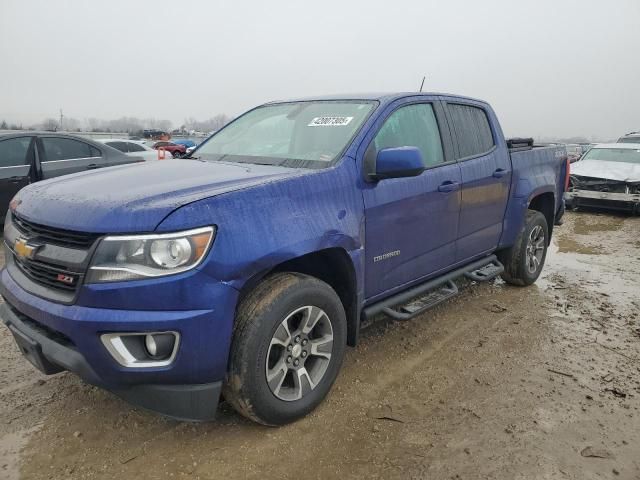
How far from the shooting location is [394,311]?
3.26 meters

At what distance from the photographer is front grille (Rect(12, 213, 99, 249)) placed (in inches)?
84.1

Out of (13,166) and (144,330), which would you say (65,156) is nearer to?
(13,166)

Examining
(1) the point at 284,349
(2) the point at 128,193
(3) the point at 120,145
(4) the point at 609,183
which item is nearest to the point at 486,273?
(1) the point at 284,349

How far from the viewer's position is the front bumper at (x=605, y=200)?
32.7 feet

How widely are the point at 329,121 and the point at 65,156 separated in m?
5.46

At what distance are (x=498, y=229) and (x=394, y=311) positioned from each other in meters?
1.75

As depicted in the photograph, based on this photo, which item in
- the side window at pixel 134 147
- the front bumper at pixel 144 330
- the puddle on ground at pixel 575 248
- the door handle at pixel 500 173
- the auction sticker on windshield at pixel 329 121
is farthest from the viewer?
the side window at pixel 134 147

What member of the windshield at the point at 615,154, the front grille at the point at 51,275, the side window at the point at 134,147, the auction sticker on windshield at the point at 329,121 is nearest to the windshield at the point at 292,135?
the auction sticker on windshield at the point at 329,121

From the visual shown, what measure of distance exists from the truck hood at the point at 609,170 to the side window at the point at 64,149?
9896 mm

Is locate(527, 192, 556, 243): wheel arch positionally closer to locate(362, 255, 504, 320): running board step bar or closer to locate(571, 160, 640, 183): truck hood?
locate(362, 255, 504, 320): running board step bar

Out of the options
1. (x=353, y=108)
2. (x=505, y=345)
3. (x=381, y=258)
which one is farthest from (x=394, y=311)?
(x=353, y=108)

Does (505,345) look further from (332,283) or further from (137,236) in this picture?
(137,236)

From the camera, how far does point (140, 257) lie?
2066 millimetres

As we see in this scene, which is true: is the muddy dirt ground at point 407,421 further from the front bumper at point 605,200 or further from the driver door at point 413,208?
the front bumper at point 605,200
